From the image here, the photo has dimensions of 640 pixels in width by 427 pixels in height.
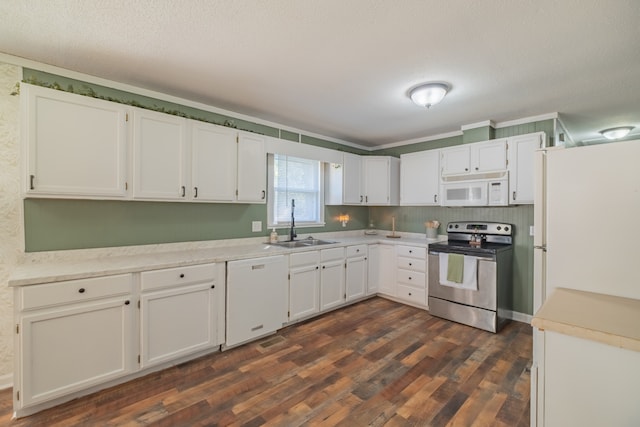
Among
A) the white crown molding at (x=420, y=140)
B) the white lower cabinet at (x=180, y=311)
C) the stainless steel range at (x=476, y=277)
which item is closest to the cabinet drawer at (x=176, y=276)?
the white lower cabinet at (x=180, y=311)

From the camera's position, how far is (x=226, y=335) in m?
2.69

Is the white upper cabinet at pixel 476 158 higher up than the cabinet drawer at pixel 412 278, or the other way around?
the white upper cabinet at pixel 476 158

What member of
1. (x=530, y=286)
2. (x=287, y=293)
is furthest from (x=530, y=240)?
(x=287, y=293)

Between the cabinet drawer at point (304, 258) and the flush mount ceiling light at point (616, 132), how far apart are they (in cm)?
433

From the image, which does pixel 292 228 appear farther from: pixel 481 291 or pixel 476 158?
pixel 476 158

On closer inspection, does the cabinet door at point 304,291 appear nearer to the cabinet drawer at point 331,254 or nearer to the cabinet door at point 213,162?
the cabinet drawer at point 331,254

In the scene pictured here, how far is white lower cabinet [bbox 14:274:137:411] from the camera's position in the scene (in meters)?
1.82

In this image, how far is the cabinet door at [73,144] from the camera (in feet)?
6.63

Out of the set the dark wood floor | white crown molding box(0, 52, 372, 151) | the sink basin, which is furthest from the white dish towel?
white crown molding box(0, 52, 372, 151)

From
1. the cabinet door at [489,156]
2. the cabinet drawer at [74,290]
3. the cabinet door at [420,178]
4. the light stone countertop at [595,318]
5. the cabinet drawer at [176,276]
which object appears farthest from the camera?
the cabinet door at [420,178]

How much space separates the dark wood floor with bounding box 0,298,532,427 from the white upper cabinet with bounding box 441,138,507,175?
1989 millimetres

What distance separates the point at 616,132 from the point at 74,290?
6.26 metres

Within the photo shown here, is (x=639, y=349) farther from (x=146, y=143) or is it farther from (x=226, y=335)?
(x=146, y=143)

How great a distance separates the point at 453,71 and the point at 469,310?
2.64 m
